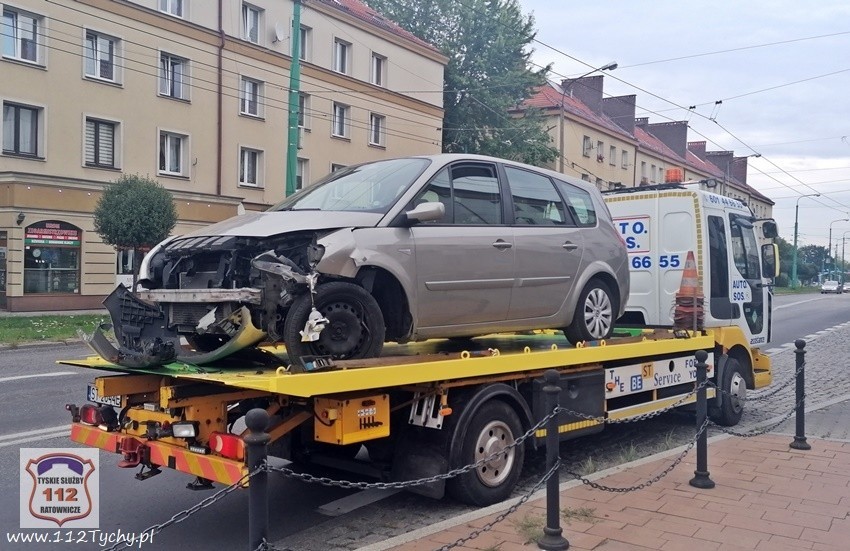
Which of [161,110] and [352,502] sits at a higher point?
[161,110]

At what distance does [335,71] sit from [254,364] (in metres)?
28.8

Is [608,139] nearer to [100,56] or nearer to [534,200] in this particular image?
[100,56]

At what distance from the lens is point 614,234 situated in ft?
25.6

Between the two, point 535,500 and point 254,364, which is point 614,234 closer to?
point 535,500

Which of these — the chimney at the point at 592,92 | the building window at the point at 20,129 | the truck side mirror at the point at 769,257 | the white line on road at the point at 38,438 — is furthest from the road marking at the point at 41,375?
the chimney at the point at 592,92

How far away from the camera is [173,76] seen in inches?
1077

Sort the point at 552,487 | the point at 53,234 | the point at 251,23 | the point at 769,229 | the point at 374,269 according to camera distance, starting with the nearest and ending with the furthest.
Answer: the point at 552,487, the point at 374,269, the point at 769,229, the point at 53,234, the point at 251,23

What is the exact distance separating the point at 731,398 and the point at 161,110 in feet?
72.8

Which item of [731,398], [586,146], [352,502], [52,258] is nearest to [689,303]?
[731,398]

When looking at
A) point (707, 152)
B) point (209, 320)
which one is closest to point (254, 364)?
point (209, 320)

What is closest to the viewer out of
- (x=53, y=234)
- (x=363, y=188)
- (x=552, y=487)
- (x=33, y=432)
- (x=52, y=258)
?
(x=552, y=487)

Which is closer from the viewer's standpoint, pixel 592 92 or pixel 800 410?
pixel 800 410

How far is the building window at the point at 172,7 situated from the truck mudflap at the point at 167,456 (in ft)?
79.2

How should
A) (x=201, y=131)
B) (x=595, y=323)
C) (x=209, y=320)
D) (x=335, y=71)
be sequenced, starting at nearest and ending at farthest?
(x=209, y=320) → (x=595, y=323) → (x=201, y=131) → (x=335, y=71)
